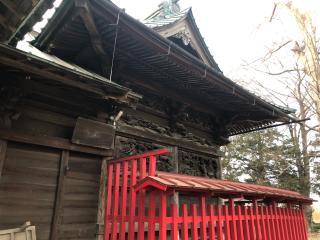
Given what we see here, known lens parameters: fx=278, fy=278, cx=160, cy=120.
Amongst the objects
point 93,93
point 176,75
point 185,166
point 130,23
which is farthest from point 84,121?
point 185,166

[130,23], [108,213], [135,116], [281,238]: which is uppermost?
[130,23]

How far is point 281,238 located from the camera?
523 centimetres

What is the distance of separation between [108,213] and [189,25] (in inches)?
183

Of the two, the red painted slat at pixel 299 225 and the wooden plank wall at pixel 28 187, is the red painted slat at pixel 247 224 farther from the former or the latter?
the wooden plank wall at pixel 28 187

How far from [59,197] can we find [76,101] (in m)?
1.42

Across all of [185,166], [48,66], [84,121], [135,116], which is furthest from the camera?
[185,166]

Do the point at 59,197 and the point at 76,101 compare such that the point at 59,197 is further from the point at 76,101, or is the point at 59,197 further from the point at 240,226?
the point at 240,226

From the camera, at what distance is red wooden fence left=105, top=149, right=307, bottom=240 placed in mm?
3490

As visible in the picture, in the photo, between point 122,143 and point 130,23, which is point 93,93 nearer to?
point 130,23

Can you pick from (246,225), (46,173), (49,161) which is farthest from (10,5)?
(246,225)

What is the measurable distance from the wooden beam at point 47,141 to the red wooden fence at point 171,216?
0.38 m

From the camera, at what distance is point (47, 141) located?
12.6 feet

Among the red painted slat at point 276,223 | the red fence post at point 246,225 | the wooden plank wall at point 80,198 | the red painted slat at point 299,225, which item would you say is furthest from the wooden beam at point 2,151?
the red painted slat at point 299,225

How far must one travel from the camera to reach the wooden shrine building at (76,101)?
136 inches
